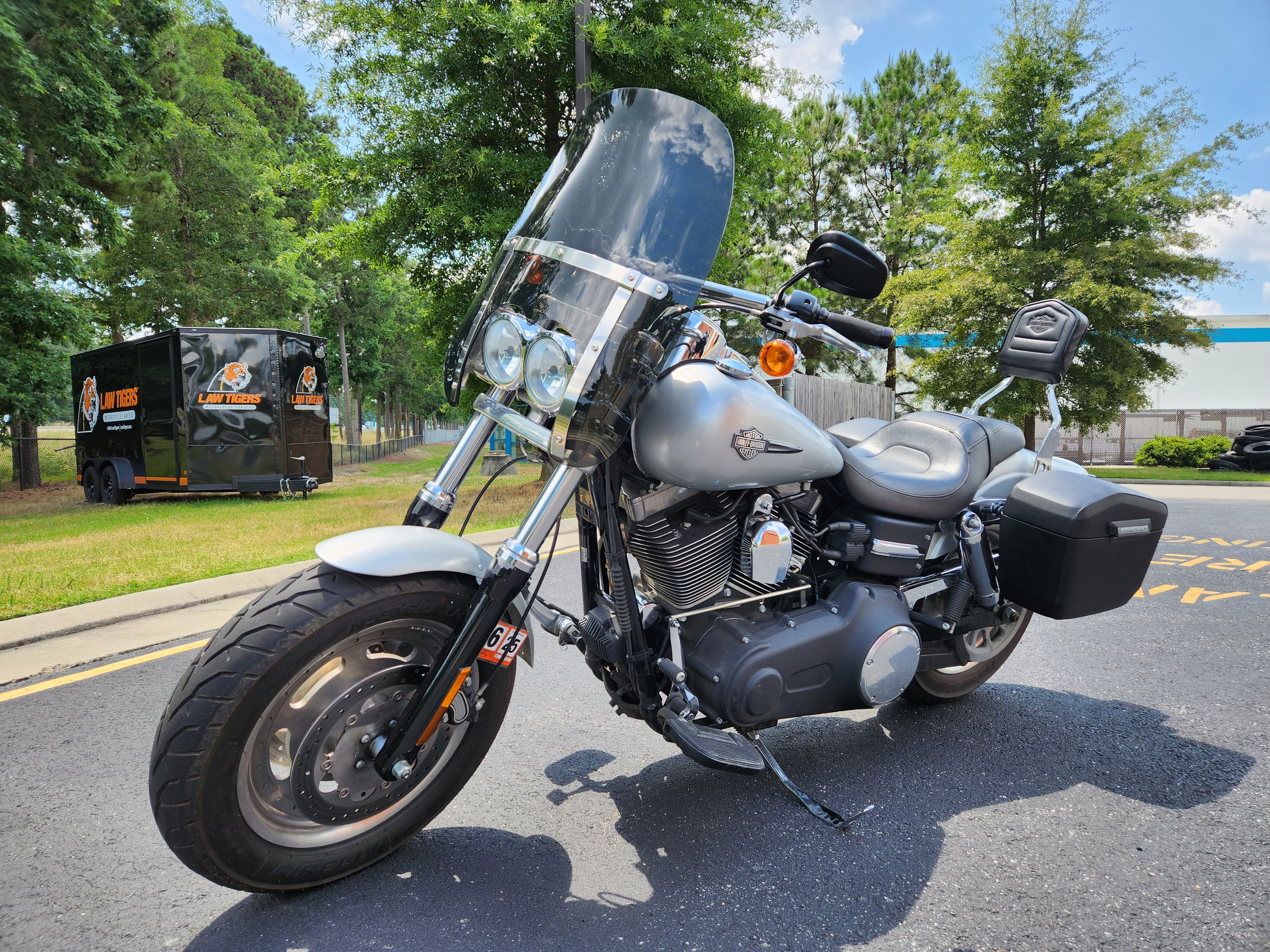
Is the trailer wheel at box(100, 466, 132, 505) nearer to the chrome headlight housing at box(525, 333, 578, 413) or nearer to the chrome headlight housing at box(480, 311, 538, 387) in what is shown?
the chrome headlight housing at box(480, 311, 538, 387)

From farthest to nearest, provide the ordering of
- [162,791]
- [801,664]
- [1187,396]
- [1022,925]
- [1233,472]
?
1. [1187,396]
2. [1233,472]
3. [801,664]
4. [1022,925]
5. [162,791]

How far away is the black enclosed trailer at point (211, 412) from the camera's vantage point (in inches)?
496

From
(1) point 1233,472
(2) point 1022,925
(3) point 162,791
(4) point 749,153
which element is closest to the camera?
(3) point 162,791

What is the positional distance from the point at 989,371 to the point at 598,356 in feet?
63.4

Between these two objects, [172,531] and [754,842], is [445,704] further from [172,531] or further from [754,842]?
[172,531]

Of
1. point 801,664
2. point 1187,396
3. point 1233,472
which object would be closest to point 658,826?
point 801,664

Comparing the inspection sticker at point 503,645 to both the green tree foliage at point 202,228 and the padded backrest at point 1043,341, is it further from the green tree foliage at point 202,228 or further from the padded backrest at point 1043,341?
the green tree foliage at point 202,228

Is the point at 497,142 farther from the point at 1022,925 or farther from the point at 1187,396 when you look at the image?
the point at 1187,396

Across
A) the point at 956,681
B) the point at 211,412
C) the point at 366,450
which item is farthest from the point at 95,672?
the point at 366,450

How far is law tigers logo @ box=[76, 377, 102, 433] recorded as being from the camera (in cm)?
1437

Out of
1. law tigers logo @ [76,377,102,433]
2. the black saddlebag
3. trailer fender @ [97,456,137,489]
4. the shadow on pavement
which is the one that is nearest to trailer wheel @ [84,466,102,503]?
law tigers logo @ [76,377,102,433]

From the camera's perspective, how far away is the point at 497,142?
40.5 ft

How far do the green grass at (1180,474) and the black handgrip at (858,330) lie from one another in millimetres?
15628

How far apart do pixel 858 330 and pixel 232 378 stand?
13.1 meters
